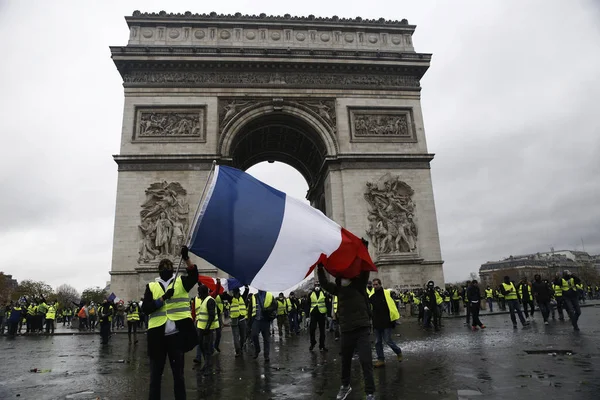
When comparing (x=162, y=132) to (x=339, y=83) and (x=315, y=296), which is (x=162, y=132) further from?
(x=315, y=296)

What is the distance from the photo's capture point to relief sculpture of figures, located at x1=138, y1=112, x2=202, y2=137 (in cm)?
2320

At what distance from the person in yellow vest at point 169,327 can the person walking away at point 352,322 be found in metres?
1.64

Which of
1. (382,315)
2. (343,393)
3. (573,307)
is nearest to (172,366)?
(343,393)

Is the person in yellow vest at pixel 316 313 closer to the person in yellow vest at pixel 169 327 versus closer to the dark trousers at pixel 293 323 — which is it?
the dark trousers at pixel 293 323

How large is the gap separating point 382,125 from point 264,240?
21.3 m

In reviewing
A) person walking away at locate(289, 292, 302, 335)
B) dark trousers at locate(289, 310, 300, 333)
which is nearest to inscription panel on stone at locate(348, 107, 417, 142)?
person walking away at locate(289, 292, 302, 335)

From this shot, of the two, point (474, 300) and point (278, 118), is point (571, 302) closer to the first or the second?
point (474, 300)

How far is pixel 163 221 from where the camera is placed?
2125cm

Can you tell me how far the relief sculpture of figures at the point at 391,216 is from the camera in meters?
22.5

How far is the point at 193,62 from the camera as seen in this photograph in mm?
23922

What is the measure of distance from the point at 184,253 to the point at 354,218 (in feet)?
62.2

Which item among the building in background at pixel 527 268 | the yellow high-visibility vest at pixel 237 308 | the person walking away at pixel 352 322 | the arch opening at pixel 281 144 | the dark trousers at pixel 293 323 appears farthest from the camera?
the building in background at pixel 527 268

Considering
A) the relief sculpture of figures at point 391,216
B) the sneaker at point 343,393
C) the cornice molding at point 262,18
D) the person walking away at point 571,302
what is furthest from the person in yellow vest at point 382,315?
the cornice molding at point 262,18

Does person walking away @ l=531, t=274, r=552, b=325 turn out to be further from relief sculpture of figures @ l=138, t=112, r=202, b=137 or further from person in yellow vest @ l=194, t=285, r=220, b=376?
relief sculpture of figures @ l=138, t=112, r=202, b=137
